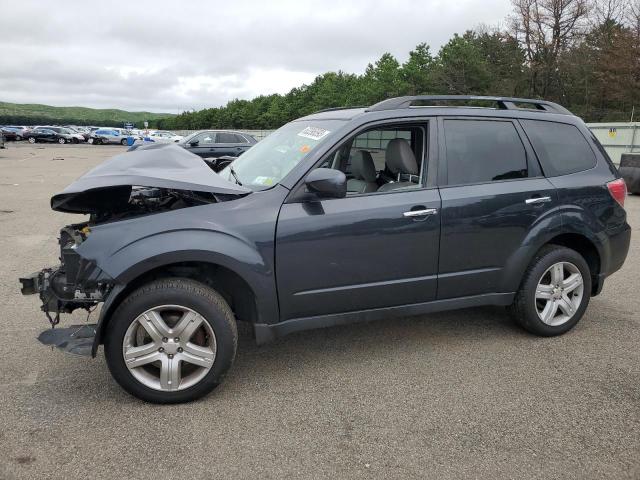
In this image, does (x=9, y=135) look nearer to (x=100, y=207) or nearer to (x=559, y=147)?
(x=100, y=207)

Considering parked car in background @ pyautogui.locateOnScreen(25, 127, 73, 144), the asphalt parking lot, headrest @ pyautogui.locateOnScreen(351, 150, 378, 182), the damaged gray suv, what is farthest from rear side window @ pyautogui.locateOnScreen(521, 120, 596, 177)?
parked car in background @ pyautogui.locateOnScreen(25, 127, 73, 144)

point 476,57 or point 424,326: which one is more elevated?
point 476,57

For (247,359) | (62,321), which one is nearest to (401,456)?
(247,359)

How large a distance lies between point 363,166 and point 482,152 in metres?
0.93

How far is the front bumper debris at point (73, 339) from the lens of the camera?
312cm

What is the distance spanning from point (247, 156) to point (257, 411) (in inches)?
85.4

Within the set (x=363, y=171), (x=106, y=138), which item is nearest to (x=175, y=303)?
(x=363, y=171)

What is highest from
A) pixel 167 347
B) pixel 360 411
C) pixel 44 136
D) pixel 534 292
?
pixel 44 136

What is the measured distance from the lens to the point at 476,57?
39.4 metres

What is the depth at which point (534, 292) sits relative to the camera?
4180 mm

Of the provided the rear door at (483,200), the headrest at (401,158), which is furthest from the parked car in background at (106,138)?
the rear door at (483,200)

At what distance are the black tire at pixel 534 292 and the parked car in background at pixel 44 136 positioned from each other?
5573cm

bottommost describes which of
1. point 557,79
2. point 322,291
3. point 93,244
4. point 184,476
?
point 184,476

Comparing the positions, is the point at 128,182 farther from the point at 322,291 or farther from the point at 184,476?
the point at 184,476
